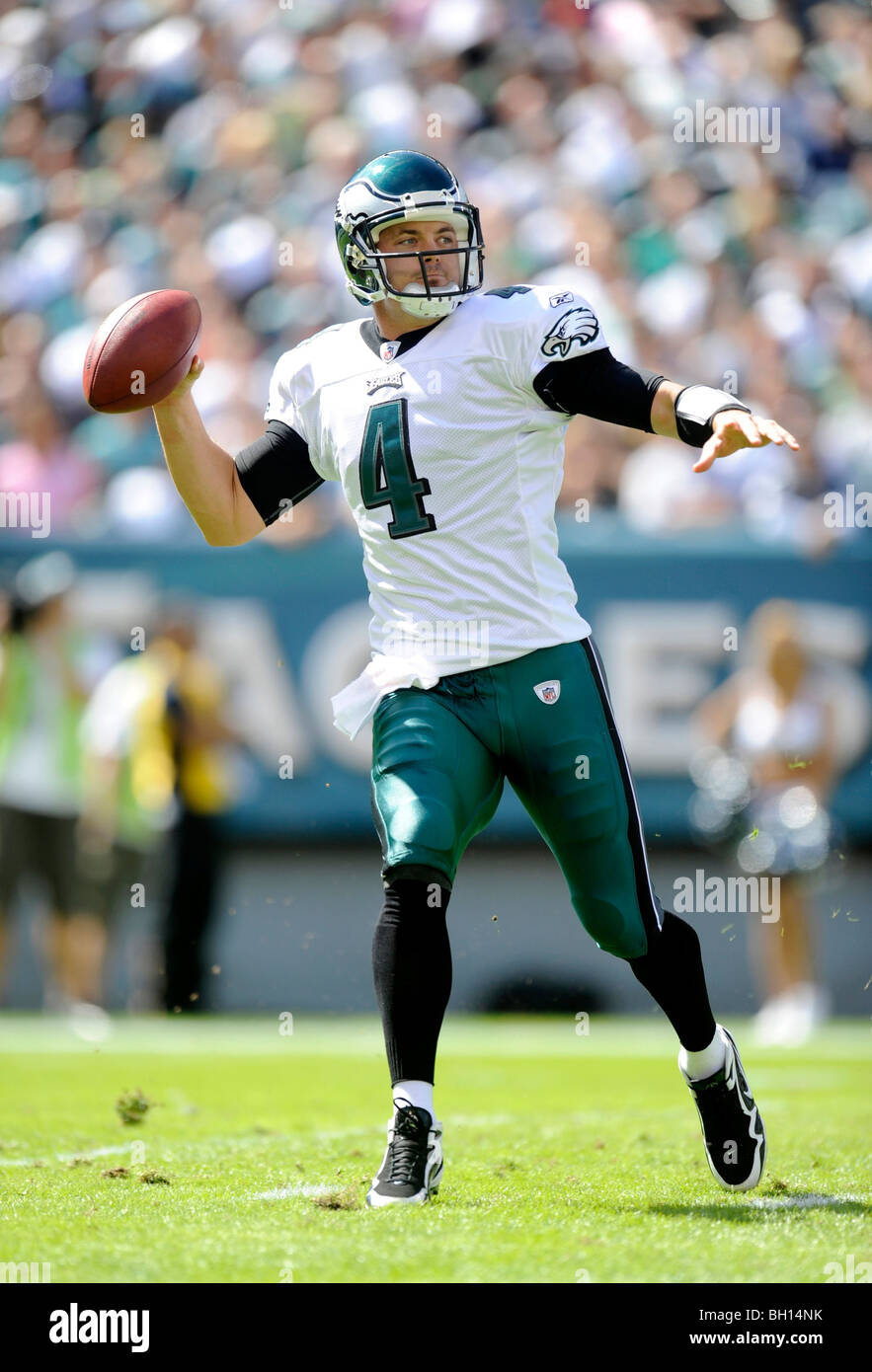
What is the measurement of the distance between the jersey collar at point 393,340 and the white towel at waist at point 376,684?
2.04ft

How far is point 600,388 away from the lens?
130 inches

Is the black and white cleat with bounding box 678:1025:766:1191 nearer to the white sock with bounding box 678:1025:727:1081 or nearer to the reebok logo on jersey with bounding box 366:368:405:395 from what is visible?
the white sock with bounding box 678:1025:727:1081

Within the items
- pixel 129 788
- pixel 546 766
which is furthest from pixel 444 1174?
pixel 129 788

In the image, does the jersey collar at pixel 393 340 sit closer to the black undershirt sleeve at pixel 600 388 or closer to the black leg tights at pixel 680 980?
the black undershirt sleeve at pixel 600 388

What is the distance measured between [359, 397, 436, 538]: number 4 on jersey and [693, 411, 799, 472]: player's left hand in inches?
22.5

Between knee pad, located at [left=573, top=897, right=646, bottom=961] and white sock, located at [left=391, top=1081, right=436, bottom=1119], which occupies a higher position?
knee pad, located at [left=573, top=897, right=646, bottom=961]

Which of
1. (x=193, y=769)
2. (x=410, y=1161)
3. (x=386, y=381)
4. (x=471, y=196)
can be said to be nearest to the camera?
(x=410, y=1161)

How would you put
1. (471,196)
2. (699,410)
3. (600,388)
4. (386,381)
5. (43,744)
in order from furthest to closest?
(471,196) < (43,744) < (386,381) < (600,388) < (699,410)

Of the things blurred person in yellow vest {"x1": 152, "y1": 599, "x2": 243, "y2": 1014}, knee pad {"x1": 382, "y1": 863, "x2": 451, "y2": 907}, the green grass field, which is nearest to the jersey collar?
knee pad {"x1": 382, "y1": 863, "x2": 451, "y2": 907}

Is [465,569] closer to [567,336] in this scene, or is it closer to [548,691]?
[548,691]

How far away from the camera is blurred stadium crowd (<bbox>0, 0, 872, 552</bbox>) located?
8625 millimetres

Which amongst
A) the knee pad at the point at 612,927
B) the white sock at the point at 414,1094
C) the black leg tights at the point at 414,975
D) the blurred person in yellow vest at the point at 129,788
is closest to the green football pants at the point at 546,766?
the knee pad at the point at 612,927

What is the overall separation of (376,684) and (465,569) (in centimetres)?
30

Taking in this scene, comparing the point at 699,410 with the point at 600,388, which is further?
the point at 600,388
